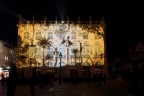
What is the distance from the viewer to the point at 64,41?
5900 centimetres

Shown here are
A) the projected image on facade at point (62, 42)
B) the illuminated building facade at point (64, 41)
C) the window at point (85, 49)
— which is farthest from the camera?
the window at point (85, 49)

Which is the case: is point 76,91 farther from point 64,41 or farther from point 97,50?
point 97,50

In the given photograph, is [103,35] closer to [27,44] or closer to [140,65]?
[27,44]

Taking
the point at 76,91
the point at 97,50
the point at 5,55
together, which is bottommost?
the point at 76,91

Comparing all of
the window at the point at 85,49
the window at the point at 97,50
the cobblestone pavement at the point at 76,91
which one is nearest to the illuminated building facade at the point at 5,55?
the window at the point at 85,49

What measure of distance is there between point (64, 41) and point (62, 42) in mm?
554

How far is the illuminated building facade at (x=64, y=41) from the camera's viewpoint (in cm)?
5812

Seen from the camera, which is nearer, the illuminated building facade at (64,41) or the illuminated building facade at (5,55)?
the illuminated building facade at (64,41)

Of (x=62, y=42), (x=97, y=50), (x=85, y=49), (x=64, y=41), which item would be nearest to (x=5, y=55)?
(x=62, y=42)

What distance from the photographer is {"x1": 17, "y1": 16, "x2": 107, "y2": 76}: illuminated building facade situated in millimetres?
58125

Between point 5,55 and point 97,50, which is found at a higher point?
point 5,55

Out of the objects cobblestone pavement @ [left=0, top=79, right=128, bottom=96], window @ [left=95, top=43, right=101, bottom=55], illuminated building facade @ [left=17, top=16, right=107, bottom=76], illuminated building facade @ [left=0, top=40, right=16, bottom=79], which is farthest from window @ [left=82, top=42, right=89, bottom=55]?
cobblestone pavement @ [left=0, top=79, right=128, bottom=96]

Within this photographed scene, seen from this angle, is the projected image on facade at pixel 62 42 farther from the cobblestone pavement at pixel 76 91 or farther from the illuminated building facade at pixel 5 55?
the cobblestone pavement at pixel 76 91

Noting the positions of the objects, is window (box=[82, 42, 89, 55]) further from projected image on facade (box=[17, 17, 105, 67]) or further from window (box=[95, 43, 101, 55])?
window (box=[95, 43, 101, 55])
